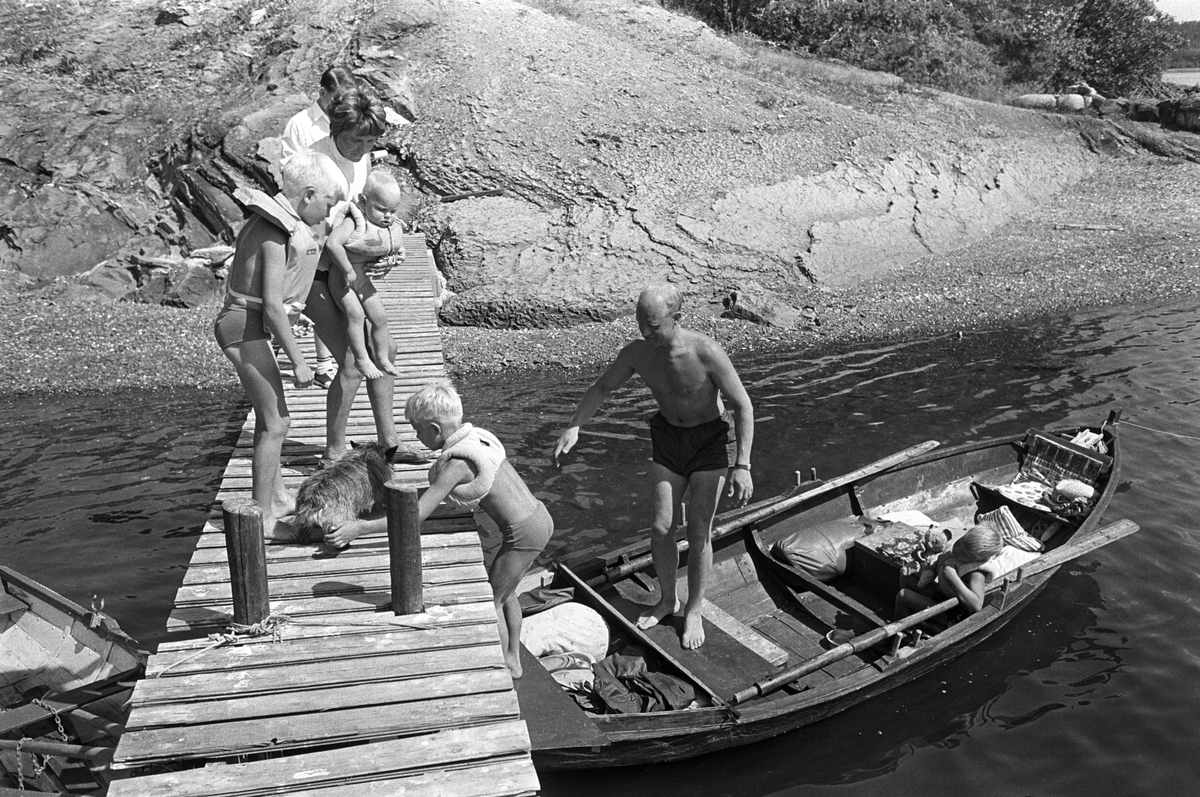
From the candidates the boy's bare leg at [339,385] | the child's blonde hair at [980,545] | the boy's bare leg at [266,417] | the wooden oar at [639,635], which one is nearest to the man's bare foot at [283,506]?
the boy's bare leg at [266,417]

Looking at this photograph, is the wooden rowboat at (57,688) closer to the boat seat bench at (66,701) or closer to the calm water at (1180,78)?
the boat seat bench at (66,701)

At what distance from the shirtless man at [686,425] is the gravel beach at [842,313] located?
783cm

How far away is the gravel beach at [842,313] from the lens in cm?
1418

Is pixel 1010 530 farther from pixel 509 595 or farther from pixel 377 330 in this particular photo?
pixel 377 330

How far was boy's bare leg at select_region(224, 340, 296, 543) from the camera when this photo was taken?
18.6ft

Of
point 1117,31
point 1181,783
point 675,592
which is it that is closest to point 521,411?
point 675,592

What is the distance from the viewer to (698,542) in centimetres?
682

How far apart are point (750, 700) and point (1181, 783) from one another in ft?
9.41

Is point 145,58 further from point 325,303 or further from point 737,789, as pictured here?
point 737,789

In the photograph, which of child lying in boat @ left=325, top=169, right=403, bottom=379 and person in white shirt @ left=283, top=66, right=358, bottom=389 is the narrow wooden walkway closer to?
child lying in boat @ left=325, top=169, right=403, bottom=379

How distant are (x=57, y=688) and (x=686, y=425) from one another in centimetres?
461

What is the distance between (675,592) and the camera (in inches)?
282

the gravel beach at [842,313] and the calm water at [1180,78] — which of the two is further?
the calm water at [1180,78]

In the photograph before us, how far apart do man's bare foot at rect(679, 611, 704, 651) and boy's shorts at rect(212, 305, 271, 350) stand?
3.61m
